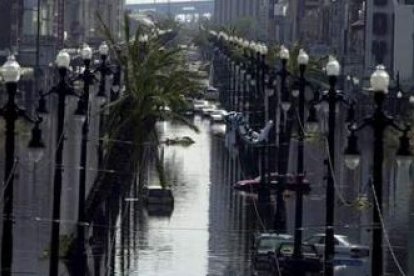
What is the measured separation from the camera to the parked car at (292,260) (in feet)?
100

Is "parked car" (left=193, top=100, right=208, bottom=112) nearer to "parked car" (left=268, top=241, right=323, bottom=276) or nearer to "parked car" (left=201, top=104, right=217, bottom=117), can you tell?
"parked car" (left=201, top=104, right=217, bottom=117)

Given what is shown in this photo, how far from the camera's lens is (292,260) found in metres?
30.2

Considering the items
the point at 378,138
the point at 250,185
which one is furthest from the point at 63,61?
the point at 250,185

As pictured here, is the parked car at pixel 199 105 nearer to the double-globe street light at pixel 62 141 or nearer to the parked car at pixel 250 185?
the parked car at pixel 250 185

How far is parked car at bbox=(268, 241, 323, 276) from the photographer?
100 feet

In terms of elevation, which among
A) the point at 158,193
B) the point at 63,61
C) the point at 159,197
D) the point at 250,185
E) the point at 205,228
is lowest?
the point at 205,228

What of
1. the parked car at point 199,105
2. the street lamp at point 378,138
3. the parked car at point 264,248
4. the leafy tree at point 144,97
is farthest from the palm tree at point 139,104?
the parked car at point 199,105

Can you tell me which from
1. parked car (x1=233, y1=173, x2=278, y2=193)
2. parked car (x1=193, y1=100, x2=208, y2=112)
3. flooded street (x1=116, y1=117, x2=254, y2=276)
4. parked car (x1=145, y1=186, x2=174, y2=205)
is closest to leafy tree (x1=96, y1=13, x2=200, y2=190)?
flooded street (x1=116, y1=117, x2=254, y2=276)

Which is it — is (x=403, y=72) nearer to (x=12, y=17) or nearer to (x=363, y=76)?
(x=363, y=76)

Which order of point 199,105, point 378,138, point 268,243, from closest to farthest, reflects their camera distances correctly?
1. point 378,138
2. point 268,243
3. point 199,105

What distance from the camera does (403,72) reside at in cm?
11594

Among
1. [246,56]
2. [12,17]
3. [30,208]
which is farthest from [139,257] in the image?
[12,17]

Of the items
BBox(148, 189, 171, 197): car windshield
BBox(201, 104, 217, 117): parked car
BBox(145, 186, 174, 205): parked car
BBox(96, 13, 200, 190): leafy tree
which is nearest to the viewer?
BBox(96, 13, 200, 190): leafy tree

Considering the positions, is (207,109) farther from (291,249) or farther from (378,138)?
(378,138)
